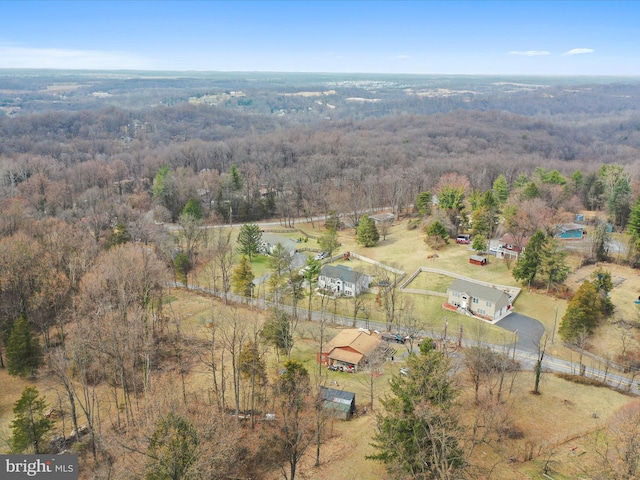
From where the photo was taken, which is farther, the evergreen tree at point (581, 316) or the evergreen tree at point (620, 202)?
the evergreen tree at point (620, 202)

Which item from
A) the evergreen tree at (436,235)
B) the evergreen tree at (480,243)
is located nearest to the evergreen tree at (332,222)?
the evergreen tree at (436,235)

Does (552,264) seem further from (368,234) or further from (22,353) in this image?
(22,353)

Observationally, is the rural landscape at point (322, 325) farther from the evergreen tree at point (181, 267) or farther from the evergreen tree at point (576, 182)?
the evergreen tree at point (576, 182)

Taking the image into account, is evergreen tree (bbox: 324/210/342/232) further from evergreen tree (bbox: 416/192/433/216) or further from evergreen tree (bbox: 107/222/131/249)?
evergreen tree (bbox: 107/222/131/249)

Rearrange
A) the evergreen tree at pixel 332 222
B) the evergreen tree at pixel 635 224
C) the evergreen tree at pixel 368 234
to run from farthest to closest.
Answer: the evergreen tree at pixel 332 222
the evergreen tree at pixel 368 234
the evergreen tree at pixel 635 224

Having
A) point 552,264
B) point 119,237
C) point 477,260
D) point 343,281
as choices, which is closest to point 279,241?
point 343,281

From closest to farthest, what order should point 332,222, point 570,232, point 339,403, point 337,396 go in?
point 339,403 < point 337,396 < point 570,232 < point 332,222

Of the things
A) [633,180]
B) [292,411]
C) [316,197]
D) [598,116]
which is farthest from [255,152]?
[598,116]
